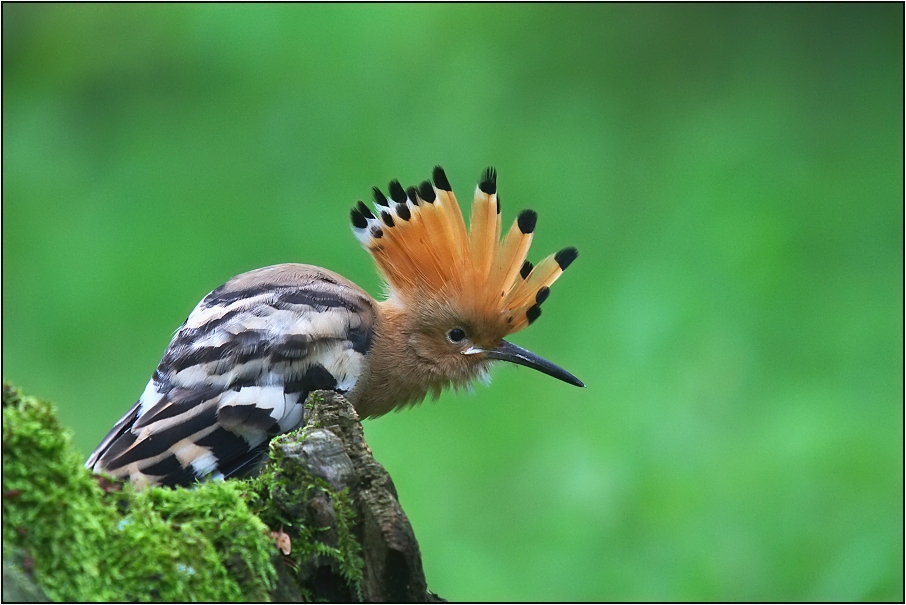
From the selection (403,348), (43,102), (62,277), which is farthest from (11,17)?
(403,348)

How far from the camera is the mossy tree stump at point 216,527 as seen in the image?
1.54 meters

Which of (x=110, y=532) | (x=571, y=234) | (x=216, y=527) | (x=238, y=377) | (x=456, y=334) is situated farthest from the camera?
(x=571, y=234)

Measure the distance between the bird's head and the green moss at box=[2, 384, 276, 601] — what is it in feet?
5.52

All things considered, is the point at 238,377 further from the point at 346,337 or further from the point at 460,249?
the point at 460,249

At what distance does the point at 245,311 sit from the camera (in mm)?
3004

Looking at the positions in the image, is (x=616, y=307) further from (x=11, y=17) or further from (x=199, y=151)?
(x=11, y=17)

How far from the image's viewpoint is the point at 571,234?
6730 millimetres

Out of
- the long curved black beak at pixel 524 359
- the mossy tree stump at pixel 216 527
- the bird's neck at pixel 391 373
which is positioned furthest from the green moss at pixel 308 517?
the long curved black beak at pixel 524 359

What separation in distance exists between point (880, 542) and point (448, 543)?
1.97m

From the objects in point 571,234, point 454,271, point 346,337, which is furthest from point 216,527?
point 571,234

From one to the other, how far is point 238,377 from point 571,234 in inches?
166

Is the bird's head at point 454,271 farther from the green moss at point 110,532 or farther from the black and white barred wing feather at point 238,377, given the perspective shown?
the green moss at point 110,532

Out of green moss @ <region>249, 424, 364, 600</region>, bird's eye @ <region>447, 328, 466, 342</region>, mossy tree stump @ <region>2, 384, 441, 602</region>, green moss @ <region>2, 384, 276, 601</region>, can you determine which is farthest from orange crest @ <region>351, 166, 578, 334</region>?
green moss @ <region>2, 384, 276, 601</region>

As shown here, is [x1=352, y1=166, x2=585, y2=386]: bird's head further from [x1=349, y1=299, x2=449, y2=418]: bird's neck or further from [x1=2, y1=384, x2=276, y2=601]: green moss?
[x1=2, y1=384, x2=276, y2=601]: green moss
